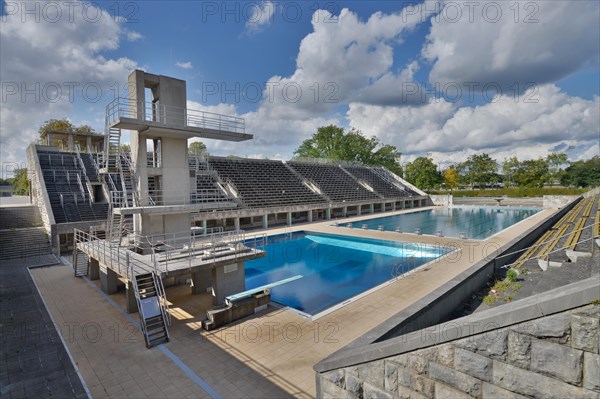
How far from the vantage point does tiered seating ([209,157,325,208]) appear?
90.0ft

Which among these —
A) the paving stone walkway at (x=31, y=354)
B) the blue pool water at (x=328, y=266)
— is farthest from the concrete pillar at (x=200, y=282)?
the paving stone walkway at (x=31, y=354)

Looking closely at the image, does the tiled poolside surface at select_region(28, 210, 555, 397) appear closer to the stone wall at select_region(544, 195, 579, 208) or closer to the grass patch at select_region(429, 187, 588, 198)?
the stone wall at select_region(544, 195, 579, 208)

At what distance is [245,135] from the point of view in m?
11.6

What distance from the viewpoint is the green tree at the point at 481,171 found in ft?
216

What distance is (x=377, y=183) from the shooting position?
Answer: 1724 inches

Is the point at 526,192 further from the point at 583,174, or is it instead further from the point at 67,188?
the point at 67,188

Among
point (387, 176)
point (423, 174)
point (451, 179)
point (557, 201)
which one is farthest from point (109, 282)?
point (451, 179)

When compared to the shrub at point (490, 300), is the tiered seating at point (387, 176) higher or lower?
higher

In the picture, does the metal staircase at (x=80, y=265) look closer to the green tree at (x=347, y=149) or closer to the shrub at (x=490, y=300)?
the shrub at (x=490, y=300)

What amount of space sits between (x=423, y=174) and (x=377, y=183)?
689 inches

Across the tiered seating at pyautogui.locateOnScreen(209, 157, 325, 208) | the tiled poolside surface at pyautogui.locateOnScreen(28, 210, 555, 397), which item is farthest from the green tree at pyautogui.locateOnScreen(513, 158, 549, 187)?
the tiled poolside surface at pyautogui.locateOnScreen(28, 210, 555, 397)

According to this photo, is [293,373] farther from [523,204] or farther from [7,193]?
[7,193]

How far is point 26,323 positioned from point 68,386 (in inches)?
163

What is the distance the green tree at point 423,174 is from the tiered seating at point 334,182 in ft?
72.8
